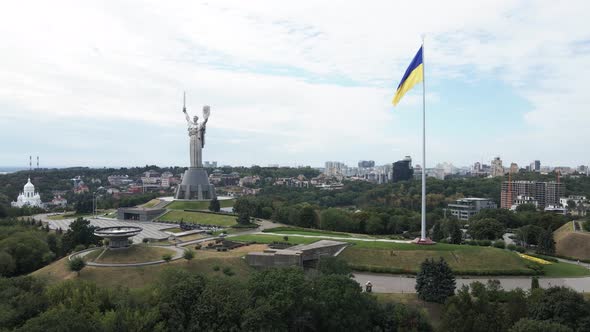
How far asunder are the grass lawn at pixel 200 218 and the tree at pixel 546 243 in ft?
107

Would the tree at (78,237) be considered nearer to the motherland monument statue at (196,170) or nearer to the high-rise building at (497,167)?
the motherland monument statue at (196,170)

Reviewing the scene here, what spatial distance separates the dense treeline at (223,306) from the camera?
19422 millimetres

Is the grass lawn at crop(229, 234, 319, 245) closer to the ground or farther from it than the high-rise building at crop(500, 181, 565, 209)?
closer to the ground

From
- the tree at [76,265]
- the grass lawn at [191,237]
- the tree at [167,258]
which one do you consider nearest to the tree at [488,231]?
the grass lawn at [191,237]

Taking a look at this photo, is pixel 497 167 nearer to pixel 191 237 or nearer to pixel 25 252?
pixel 191 237

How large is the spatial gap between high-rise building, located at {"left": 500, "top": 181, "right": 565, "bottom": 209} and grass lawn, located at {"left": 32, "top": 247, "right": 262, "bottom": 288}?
70.6 m

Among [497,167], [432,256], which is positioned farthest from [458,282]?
[497,167]

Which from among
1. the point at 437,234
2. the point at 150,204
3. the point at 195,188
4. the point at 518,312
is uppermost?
the point at 195,188

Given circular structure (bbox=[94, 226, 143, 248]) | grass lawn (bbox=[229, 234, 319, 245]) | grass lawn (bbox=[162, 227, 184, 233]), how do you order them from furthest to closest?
grass lawn (bbox=[162, 227, 184, 233]) → grass lawn (bbox=[229, 234, 319, 245]) → circular structure (bbox=[94, 226, 143, 248])

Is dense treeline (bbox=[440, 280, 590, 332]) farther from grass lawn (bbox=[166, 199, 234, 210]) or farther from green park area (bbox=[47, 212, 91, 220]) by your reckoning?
green park area (bbox=[47, 212, 91, 220])

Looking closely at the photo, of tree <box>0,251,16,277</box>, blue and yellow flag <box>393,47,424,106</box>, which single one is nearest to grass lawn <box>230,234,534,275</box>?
blue and yellow flag <box>393,47,424,106</box>

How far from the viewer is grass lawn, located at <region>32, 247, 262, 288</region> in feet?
91.4

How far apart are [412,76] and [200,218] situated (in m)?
34.9

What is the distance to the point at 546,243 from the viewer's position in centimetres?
3984
